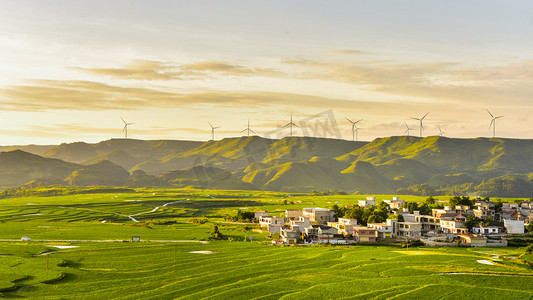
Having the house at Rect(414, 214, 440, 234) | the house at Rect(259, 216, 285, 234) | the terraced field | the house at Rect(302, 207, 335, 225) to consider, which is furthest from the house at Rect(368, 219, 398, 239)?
the house at Rect(259, 216, 285, 234)

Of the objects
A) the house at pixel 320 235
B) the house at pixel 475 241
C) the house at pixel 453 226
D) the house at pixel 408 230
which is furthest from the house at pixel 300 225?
the house at pixel 475 241

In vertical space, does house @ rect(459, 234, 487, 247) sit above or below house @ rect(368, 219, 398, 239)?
below

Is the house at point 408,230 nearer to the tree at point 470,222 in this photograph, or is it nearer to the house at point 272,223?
the tree at point 470,222

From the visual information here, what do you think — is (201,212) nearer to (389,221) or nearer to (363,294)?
(389,221)

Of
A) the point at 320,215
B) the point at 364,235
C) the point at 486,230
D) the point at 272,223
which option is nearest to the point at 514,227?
the point at 486,230

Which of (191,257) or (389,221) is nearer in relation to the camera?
(191,257)

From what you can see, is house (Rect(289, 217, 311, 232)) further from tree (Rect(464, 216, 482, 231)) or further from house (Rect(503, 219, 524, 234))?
house (Rect(503, 219, 524, 234))

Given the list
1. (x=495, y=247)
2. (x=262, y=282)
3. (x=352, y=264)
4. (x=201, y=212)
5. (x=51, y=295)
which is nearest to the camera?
(x=51, y=295)

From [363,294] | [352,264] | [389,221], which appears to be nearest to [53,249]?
[352,264]
